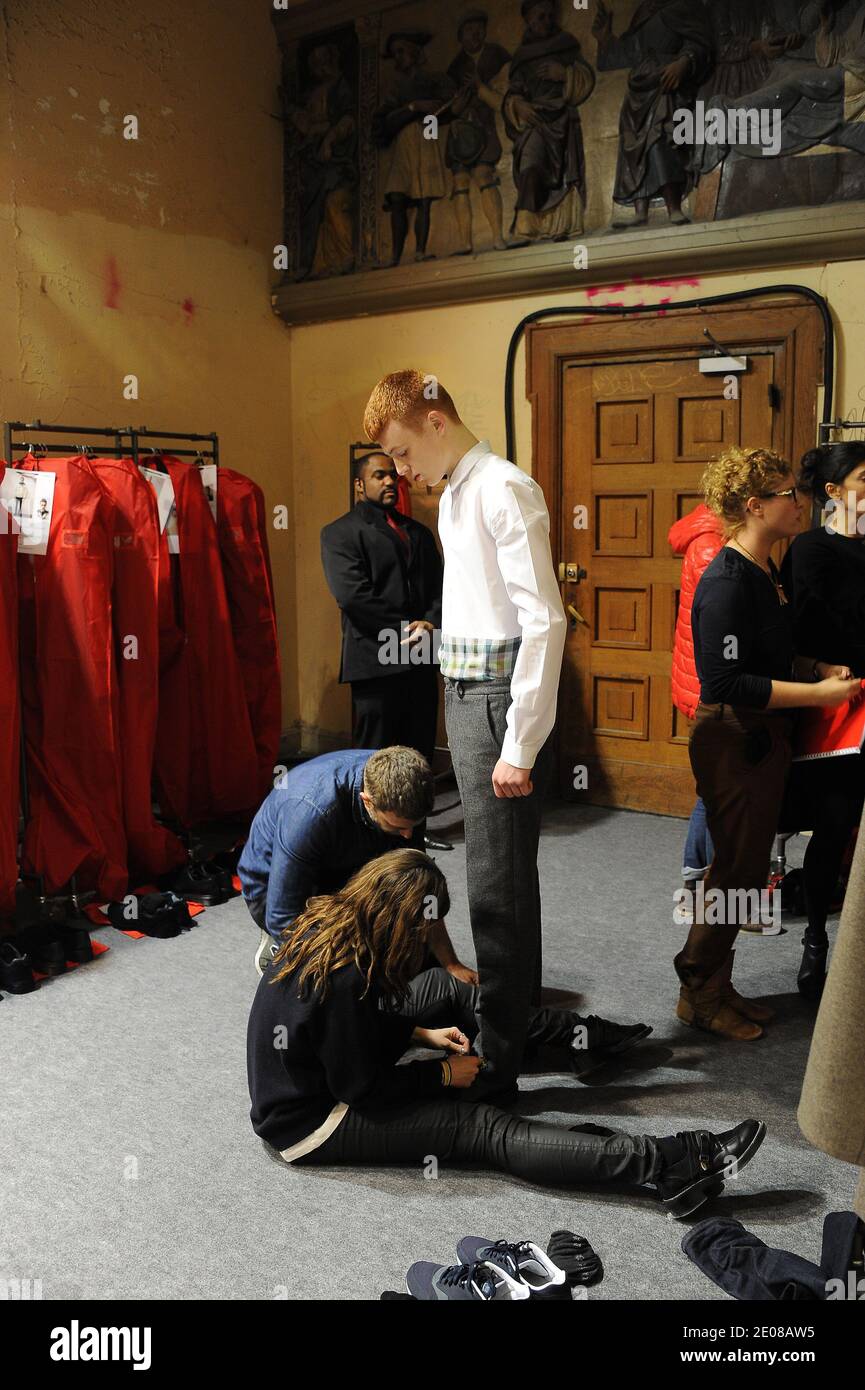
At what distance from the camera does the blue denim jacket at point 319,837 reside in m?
2.85

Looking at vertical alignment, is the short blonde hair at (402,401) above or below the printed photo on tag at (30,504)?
above

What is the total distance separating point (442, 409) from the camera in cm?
259

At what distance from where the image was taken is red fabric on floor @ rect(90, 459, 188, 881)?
4324mm

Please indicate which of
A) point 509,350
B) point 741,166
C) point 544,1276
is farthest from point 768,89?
point 544,1276

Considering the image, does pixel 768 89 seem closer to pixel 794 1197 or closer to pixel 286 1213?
pixel 794 1197

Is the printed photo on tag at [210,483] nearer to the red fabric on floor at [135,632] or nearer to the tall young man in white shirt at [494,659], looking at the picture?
the red fabric on floor at [135,632]

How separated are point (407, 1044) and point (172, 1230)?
0.62 m

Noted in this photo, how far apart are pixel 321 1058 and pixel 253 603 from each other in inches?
115

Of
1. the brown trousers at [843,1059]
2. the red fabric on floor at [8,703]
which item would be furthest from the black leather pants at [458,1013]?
the brown trousers at [843,1059]

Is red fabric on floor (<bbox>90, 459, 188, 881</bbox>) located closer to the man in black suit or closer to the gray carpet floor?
the gray carpet floor

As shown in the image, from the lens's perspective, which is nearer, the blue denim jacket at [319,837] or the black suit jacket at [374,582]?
the blue denim jacket at [319,837]

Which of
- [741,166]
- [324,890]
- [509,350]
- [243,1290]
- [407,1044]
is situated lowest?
[243,1290]

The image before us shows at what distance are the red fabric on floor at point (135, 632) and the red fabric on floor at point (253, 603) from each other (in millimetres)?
530

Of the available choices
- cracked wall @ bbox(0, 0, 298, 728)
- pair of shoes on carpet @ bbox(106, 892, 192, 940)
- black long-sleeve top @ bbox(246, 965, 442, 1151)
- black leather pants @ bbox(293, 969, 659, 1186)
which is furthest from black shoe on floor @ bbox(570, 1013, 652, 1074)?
cracked wall @ bbox(0, 0, 298, 728)
